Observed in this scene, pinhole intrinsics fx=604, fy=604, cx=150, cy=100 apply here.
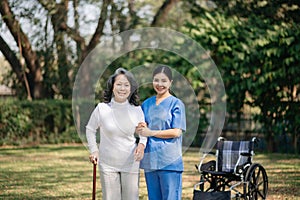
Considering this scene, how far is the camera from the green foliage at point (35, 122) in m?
14.0

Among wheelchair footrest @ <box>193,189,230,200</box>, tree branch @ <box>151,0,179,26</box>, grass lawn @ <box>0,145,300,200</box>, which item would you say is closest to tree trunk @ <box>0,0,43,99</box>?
tree branch @ <box>151,0,179,26</box>

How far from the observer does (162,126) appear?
3.97 m

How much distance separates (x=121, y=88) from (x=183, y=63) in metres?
8.06

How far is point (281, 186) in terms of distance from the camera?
7.39m

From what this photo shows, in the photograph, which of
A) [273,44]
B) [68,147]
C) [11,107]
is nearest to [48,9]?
[11,107]

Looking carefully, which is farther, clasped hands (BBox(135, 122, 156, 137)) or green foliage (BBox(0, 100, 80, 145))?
green foliage (BBox(0, 100, 80, 145))

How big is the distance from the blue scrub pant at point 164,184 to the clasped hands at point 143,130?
1.10 feet

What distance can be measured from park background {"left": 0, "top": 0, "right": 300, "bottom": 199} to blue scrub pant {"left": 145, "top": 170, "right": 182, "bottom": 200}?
326 cm

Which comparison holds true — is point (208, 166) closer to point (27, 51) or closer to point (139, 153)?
point (139, 153)

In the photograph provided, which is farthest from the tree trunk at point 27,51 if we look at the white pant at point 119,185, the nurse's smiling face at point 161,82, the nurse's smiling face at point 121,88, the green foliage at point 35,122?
the white pant at point 119,185

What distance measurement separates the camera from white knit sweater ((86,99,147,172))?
3.76m

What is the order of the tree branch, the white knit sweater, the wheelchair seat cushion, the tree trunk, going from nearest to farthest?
the white knit sweater < the wheelchair seat cushion < the tree trunk < the tree branch

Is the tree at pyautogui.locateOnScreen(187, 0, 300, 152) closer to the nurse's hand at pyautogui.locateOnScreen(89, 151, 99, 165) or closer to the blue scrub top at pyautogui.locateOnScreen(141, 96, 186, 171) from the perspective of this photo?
the blue scrub top at pyautogui.locateOnScreen(141, 96, 186, 171)

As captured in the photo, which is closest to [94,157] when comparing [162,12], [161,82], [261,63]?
[161,82]
